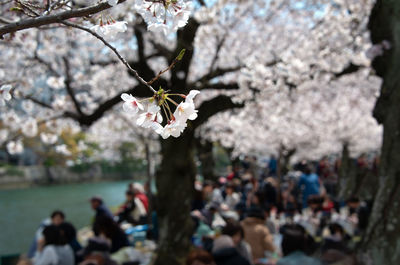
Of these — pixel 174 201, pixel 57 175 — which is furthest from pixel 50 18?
pixel 57 175

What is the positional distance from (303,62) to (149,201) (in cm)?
500

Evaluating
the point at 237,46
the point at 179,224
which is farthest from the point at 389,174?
the point at 237,46

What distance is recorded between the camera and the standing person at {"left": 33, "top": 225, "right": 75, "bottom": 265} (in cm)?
408

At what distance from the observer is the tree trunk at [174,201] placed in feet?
16.8

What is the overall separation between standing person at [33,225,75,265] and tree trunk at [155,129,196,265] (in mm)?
1388

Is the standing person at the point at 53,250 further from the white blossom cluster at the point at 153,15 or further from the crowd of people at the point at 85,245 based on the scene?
the white blossom cluster at the point at 153,15

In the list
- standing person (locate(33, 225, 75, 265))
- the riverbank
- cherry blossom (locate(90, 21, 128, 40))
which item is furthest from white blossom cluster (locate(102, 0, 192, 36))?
the riverbank

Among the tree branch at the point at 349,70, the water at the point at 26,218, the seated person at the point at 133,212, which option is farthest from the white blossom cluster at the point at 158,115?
the water at the point at 26,218

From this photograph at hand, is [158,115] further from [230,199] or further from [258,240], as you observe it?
[230,199]

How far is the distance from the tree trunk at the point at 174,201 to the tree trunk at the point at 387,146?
2.56m

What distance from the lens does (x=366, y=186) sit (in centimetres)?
1086

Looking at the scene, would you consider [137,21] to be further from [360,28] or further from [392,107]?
[360,28]

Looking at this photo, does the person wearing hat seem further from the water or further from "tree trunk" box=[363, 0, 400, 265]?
the water

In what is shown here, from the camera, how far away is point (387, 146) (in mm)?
3652
